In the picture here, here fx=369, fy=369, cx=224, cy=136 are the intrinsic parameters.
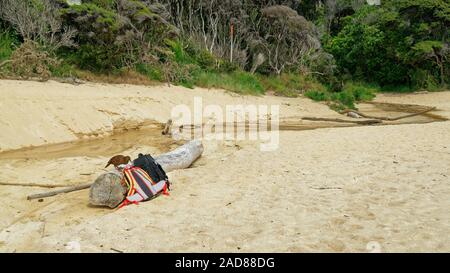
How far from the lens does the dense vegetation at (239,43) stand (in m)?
12.5

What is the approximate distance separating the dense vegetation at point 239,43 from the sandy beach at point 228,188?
114 inches

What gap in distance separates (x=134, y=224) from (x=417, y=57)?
926 inches

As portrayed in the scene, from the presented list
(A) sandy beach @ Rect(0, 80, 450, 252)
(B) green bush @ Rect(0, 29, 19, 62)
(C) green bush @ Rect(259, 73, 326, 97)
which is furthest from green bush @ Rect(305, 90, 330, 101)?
(B) green bush @ Rect(0, 29, 19, 62)

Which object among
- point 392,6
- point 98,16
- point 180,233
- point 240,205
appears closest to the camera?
point 180,233

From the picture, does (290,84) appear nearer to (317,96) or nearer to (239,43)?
(317,96)

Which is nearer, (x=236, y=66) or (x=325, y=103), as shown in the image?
(x=325, y=103)

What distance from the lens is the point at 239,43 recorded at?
21.8 m

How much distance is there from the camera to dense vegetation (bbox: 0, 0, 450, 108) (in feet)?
40.9

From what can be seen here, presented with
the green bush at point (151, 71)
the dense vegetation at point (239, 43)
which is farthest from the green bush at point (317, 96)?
the green bush at point (151, 71)

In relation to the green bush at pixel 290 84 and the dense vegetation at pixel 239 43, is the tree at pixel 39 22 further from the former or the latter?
the green bush at pixel 290 84

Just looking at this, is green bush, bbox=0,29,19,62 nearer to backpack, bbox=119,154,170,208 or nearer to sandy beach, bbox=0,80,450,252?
sandy beach, bbox=0,80,450,252

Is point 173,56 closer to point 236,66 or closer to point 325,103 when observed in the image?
point 236,66
